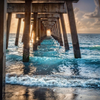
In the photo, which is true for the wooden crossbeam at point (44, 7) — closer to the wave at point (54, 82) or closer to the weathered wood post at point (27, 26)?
the weathered wood post at point (27, 26)

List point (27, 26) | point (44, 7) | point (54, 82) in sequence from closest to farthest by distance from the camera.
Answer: point (54, 82) < point (27, 26) < point (44, 7)

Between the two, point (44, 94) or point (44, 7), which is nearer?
point (44, 94)

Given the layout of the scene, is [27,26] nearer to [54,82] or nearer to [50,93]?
[54,82]

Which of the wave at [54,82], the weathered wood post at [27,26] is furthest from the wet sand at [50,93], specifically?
the weathered wood post at [27,26]

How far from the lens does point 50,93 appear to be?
2740 mm

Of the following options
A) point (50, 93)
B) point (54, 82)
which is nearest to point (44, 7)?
point (54, 82)

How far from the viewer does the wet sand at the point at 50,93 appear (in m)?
2.51

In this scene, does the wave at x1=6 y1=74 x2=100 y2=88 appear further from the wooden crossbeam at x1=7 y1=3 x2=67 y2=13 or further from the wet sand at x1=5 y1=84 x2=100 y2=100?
the wooden crossbeam at x1=7 y1=3 x2=67 y2=13

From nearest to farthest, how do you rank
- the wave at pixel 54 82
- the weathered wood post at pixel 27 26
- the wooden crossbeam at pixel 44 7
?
the wave at pixel 54 82, the weathered wood post at pixel 27 26, the wooden crossbeam at pixel 44 7

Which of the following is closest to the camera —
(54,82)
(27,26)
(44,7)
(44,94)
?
(44,94)

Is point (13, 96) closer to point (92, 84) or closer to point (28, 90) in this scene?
point (28, 90)

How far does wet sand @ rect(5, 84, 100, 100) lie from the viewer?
2.51m

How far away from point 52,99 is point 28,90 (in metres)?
0.69

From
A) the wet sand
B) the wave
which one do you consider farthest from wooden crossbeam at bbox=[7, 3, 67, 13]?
the wet sand
